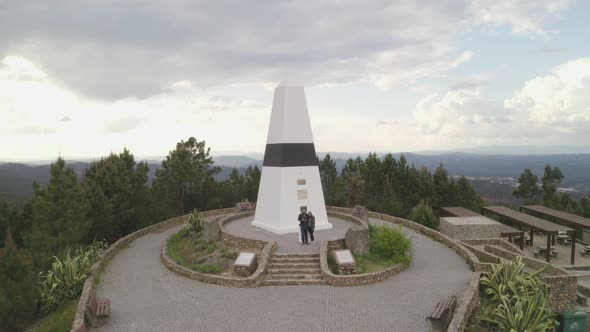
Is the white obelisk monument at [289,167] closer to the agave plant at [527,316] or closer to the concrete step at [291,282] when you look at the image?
the concrete step at [291,282]

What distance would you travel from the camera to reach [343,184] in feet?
105

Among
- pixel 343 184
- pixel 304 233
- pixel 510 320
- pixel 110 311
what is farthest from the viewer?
pixel 343 184

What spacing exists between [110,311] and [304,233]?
25.2 ft

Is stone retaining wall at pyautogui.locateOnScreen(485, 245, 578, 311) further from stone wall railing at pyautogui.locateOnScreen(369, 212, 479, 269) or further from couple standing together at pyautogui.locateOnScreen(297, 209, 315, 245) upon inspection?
couple standing together at pyautogui.locateOnScreen(297, 209, 315, 245)

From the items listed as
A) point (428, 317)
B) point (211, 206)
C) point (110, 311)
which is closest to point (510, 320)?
point (428, 317)

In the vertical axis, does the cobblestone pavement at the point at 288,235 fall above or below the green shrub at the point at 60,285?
above

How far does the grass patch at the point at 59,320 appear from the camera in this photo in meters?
9.69

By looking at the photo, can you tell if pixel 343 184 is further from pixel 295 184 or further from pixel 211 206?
pixel 295 184

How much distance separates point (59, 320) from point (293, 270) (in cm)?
724

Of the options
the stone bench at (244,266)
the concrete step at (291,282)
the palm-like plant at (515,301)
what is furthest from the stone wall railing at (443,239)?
the stone bench at (244,266)

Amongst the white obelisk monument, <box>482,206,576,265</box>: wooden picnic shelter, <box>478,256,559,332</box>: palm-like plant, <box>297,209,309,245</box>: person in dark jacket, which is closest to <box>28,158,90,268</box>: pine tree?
the white obelisk monument

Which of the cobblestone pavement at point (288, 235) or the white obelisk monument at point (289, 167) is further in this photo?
the white obelisk monument at point (289, 167)

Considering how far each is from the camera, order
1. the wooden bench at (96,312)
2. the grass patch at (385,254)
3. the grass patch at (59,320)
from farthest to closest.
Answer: the grass patch at (385,254), the grass patch at (59,320), the wooden bench at (96,312)

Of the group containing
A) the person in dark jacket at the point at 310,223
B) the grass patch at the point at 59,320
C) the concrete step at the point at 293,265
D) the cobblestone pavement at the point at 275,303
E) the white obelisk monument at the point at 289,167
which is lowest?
the grass patch at the point at 59,320
